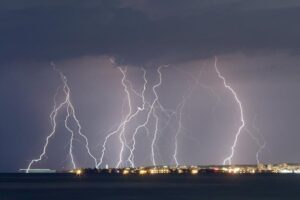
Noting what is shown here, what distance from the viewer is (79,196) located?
374 ft

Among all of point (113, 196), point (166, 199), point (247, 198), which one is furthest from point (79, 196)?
point (247, 198)

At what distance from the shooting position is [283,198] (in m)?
108

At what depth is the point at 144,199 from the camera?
108312mm

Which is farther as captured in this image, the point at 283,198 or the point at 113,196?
the point at 113,196

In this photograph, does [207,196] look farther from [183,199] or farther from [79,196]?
[79,196]

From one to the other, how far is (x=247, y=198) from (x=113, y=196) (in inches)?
732

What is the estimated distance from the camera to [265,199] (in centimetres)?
10531

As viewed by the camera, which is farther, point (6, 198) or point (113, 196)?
point (113, 196)

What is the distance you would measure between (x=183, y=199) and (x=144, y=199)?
4900mm

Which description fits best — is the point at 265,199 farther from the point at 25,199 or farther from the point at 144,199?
the point at 25,199

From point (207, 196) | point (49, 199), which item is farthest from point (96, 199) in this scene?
point (207, 196)

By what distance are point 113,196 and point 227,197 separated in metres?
15.8

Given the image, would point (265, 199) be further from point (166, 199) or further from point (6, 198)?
point (6, 198)

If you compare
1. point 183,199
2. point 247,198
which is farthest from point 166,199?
point 247,198
